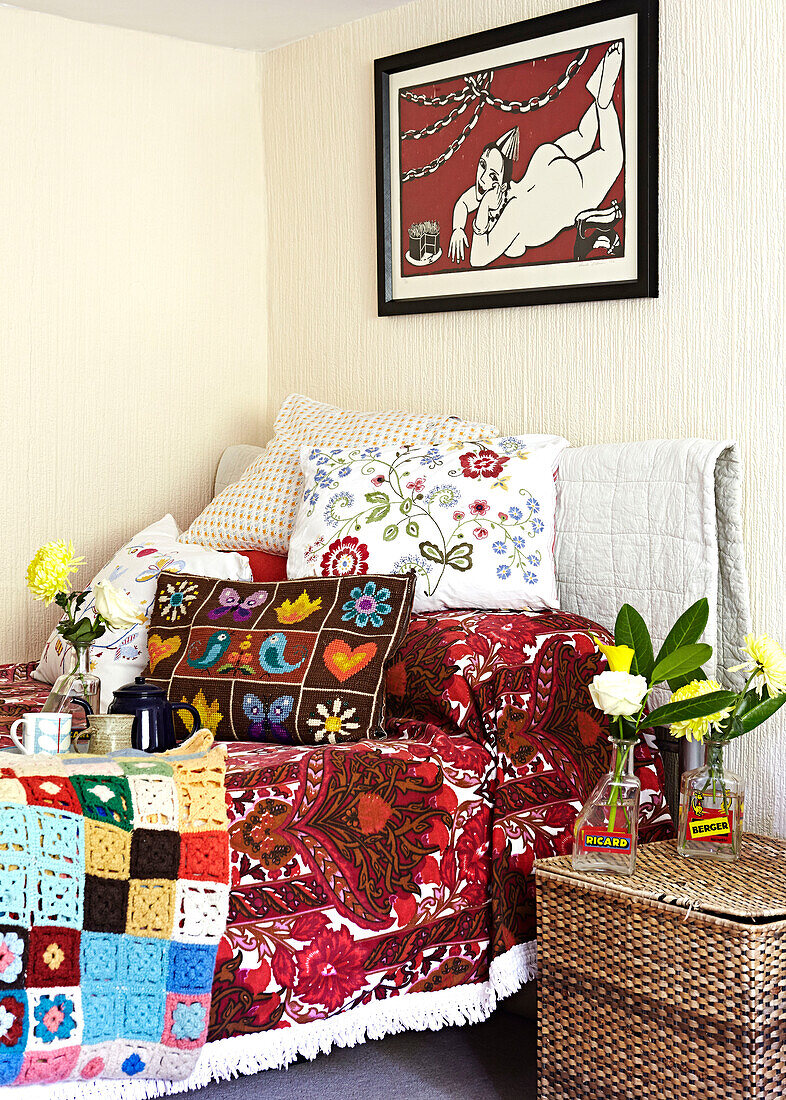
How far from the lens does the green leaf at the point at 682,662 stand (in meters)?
2.02

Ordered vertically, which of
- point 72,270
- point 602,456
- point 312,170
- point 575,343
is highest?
point 312,170

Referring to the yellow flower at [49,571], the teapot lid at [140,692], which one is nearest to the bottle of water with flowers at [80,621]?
the yellow flower at [49,571]

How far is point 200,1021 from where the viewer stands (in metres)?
1.64

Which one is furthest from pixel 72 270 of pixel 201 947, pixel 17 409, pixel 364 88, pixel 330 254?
pixel 201 947

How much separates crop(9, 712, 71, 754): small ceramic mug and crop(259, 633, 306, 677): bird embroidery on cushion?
15.6 inches

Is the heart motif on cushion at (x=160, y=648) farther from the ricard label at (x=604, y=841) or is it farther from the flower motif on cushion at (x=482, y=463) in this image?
the ricard label at (x=604, y=841)

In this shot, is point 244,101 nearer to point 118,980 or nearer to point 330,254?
point 330,254

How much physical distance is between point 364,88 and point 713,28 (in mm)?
1058

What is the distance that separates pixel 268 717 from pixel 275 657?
0.37 feet

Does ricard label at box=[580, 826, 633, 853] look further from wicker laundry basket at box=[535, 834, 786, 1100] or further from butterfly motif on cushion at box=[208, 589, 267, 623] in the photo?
butterfly motif on cushion at box=[208, 589, 267, 623]

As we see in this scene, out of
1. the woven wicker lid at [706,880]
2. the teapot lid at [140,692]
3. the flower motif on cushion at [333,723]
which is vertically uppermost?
the teapot lid at [140,692]

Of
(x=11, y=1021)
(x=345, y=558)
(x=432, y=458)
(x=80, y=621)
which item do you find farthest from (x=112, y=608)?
(x=432, y=458)

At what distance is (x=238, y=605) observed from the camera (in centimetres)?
229

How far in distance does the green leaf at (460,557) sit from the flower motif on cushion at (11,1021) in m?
1.16
